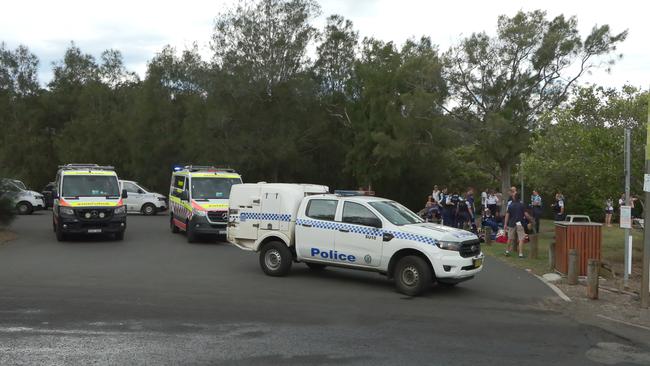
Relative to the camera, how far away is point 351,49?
4691 centimetres

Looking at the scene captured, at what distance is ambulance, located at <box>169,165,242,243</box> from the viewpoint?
1811cm

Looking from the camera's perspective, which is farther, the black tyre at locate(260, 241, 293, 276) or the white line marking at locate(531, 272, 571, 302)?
the black tyre at locate(260, 241, 293, 276)

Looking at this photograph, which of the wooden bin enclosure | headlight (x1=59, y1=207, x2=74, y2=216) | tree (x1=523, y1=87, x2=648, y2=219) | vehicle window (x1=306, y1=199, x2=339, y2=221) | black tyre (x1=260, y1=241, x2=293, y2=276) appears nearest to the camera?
vehicle window (x1=306, y1=199, x2=339, y2=221)

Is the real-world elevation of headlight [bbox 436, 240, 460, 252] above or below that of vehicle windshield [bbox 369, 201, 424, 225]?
below

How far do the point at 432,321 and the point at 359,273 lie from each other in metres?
4.61

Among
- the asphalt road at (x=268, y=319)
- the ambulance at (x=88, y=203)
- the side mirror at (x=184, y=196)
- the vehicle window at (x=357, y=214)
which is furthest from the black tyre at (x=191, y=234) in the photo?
the vehicle window at (x=357, y=214)

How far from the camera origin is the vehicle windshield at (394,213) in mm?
11211

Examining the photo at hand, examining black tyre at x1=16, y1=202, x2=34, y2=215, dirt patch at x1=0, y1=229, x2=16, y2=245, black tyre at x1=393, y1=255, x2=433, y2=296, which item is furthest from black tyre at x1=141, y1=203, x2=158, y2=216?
black tyre at x1=393, y1=255, x2=433, y2=296

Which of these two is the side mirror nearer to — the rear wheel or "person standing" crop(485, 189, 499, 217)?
"person standing" crop(485, 189, 499, 217)

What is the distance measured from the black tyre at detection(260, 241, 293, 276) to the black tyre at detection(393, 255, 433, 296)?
8.14ft

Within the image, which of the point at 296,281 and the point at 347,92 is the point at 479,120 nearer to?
the point at 347,92

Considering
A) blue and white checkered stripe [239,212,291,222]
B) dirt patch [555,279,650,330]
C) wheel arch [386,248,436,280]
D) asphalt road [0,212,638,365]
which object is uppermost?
blue and white checkered stripe [239,212,291,222]

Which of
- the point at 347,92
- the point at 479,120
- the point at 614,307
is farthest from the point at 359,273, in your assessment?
the point at 347,92

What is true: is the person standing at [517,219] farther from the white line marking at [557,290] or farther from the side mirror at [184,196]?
the side mirror at [184,196]
